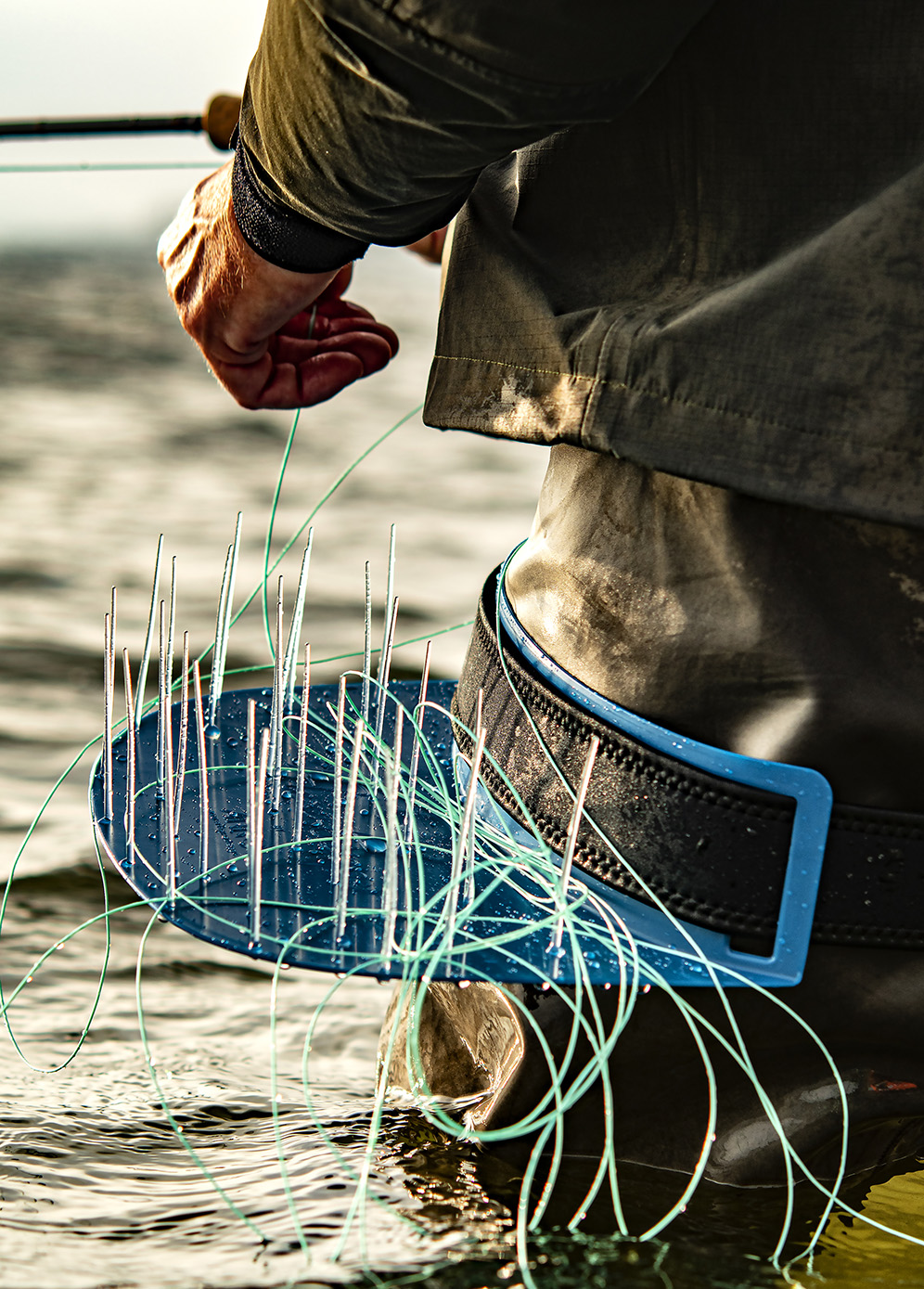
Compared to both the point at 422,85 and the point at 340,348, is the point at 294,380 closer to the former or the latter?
the point at 340,348

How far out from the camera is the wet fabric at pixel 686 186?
71 centimetres

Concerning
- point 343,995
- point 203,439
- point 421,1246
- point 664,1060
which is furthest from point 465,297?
point 203,439

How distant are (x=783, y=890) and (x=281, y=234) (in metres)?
0.52

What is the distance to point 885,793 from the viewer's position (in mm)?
806

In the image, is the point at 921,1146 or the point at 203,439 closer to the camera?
the point at 921,1146

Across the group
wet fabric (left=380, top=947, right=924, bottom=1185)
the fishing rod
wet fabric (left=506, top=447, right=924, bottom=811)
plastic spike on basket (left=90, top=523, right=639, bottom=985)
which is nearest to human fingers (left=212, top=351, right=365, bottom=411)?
plastic spike on basket (left=90, top=523, right=639, bottom=985)

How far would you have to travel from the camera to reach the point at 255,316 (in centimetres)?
99

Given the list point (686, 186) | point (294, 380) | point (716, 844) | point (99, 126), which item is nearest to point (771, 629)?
point (716, 844)

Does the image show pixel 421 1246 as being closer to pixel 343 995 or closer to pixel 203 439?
pixel 343 995

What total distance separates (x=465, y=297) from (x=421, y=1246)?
620 mm

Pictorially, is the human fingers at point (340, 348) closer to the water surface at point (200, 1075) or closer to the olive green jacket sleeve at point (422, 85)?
the olive green jacket sleeve at point (422, 85)

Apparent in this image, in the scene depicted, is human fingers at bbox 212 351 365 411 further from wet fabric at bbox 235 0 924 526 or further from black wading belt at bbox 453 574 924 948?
black wading belt at bbox 453 574 924 948

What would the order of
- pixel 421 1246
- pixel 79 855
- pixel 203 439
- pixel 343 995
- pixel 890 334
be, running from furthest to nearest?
1. pixel 203 439
2. pixel 79 855
3. pixel 343 995
4. pixel 421 1246
5. pixel 890 334

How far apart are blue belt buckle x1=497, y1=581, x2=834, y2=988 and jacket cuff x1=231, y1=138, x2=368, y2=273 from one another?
1.07ft
